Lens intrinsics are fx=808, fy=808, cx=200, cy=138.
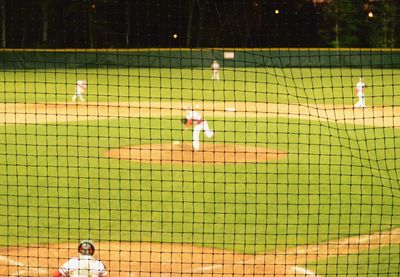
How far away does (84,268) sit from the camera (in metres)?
7.66

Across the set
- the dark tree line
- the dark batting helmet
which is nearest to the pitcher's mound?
the dark batting helmet

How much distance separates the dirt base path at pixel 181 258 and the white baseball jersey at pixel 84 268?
1.63 m

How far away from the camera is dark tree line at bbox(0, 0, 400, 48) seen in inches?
1331

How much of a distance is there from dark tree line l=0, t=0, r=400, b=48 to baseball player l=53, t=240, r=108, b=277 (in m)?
25.2

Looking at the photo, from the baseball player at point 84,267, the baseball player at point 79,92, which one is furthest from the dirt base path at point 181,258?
the baseball player at point 79,92

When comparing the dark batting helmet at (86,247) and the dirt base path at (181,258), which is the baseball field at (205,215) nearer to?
the dirt base path at (181,258)

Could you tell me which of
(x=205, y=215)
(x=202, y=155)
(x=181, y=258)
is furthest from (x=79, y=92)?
(x=181, y=258)

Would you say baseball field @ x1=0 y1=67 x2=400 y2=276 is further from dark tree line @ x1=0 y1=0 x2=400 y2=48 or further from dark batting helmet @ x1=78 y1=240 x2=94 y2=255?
dark tree line @ x1=0 y1=0 x2=400 y2=48

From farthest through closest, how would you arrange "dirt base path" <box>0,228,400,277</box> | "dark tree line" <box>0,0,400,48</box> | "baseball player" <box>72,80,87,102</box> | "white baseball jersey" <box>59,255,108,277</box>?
"dark tree line" <box>0,0,400,48</box> < "baseball player" <box>72,80,87,102</box> < "dirt base path" <box>0,228,400,277</box> < "white baseball jersey" <box>59,255,108,277</box>

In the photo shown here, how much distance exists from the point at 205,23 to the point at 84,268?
32.0 metres

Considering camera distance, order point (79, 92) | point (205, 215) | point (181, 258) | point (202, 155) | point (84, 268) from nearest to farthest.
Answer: point (84, 268)
point (181, 258)
point (205, 215)
point (202, 155)
point (79, 92)

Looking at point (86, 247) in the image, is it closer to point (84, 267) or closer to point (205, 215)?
point (84, 267)

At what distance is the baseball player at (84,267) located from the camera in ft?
25.0

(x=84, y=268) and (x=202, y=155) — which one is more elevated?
(x=202, y=155)
